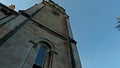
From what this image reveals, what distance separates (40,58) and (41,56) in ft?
0.63

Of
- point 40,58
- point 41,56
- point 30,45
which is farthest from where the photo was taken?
point 41,56

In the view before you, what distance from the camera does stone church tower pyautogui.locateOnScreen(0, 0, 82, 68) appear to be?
7777mm

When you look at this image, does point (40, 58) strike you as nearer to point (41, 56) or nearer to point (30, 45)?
point (41, 56)

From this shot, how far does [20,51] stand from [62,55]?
10.0 ft

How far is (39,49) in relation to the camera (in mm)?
9992

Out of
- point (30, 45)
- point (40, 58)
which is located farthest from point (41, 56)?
point (30, 45)

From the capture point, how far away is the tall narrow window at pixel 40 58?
895 cm

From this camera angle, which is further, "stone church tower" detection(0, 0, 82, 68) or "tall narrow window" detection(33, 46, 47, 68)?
"tall narrow window" detection(33, 46, 47, 68)

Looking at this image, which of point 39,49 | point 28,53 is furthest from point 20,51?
point 39,49

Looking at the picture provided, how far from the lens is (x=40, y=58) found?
9.55 m

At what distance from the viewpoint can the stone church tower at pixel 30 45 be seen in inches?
306

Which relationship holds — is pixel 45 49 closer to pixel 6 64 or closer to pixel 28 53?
pixel 28 53

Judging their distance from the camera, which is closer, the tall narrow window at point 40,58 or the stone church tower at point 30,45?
the stone church tower at point 30,45

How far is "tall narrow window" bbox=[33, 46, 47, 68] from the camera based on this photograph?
29.4ft
